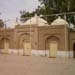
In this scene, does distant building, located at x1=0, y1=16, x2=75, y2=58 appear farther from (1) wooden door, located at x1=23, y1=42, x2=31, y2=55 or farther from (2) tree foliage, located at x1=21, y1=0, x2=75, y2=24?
(2) tree foliage, located at x1=21, y1=0, x2=75, y2=24

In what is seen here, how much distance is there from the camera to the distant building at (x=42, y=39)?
121 ft

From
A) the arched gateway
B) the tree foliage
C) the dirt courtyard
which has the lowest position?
the dirt courtyard

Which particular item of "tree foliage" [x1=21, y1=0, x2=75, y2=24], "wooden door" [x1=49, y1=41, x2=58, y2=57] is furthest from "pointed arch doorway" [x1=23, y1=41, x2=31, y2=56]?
"tree foliage" [x1=21, y1=0, x2=75, y2=24]

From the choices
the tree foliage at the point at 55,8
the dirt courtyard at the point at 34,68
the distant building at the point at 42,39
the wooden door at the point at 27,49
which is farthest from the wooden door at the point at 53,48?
the dirt courtyard at the point at 34,68

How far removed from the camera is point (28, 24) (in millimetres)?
39281

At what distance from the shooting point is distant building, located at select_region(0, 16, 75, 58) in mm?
36844

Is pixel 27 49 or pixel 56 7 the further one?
pixel 56 7

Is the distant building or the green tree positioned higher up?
the green tree

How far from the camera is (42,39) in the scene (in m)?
38.2

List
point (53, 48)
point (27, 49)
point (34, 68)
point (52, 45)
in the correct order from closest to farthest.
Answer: point (34, 68), point (53, 48), point (52, 45), point (27, 49)

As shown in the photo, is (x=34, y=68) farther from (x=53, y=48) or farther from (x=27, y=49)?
(x=27, y=49)

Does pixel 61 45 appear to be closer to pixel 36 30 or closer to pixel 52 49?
pixel 52 49

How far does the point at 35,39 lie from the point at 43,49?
6.44ft

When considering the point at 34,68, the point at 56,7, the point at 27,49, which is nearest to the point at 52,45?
the point at 27,49
